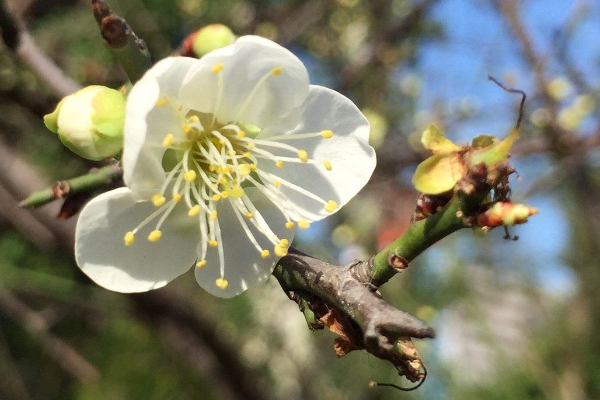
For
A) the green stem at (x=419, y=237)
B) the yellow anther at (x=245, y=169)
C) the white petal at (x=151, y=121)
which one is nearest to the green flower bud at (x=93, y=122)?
the white petal at (x=151, y=121)

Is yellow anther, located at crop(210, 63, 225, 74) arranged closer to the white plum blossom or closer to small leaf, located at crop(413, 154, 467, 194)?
the white plum blossom

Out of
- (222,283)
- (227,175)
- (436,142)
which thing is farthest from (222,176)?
(436,142)

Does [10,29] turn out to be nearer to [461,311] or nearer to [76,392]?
[76,392]

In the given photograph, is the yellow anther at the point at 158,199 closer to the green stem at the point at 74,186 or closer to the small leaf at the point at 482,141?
the green stem at the point at 74,186

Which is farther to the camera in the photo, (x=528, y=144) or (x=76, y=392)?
(x=76, y=392)

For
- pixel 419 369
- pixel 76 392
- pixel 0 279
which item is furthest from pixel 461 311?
pixel 419 369

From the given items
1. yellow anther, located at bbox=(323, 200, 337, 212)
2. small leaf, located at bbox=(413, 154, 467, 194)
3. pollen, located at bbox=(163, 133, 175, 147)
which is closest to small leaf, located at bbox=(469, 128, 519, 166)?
small leaf, located at bbox=(413, 154, 467, 194)
